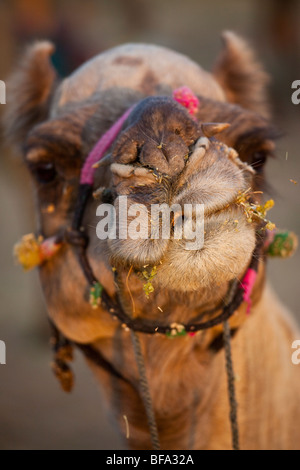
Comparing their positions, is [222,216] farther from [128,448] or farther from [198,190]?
[128,448]

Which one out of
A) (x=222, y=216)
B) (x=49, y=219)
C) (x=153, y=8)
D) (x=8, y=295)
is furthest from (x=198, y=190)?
(x=153, y=8)

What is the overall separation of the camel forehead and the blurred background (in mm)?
421

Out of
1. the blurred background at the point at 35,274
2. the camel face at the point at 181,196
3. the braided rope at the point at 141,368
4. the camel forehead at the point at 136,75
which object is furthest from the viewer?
the blurred background at the point at 35,274

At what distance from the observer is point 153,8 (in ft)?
52.9

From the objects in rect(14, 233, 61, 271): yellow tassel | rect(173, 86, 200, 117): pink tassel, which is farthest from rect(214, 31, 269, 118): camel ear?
rect(14, 233, 61, 271): yellow tassel

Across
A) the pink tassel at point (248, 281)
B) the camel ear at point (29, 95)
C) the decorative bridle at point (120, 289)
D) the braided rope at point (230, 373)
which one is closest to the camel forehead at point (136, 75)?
the camel ear at point (29, 95)

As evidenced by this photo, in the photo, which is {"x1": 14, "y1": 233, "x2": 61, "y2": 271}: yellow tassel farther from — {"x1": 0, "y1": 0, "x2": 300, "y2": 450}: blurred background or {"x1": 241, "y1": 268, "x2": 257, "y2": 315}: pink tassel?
{"x1": 0, "y1": 0, "x2": 300, "y2": 450}: blurred background

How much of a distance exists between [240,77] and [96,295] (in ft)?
4.57

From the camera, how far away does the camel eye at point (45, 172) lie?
2025 mm

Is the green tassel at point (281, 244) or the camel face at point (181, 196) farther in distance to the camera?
the green tassel at point (281, 244)

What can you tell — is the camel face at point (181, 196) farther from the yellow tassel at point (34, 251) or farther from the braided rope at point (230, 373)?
the yellow tassel at point (34, 251)

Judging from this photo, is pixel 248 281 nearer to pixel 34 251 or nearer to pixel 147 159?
pixel 147 159

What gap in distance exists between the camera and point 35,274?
20.4 feet

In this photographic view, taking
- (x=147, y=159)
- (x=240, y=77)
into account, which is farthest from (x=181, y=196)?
(x=240, y=77)
